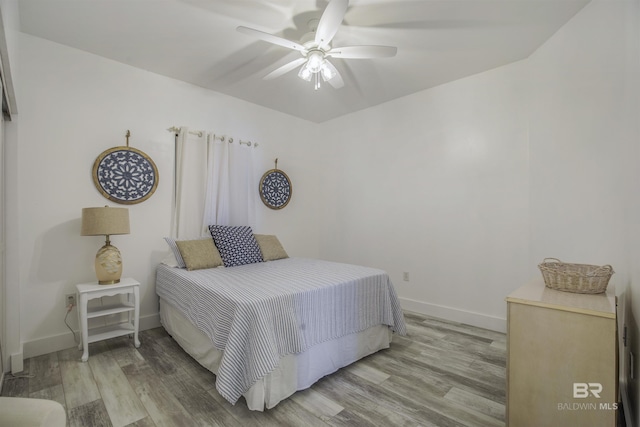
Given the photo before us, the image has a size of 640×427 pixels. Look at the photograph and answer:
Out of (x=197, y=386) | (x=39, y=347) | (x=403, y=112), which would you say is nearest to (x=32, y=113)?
(x=39, y=347)

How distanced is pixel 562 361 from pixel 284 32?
2743mm

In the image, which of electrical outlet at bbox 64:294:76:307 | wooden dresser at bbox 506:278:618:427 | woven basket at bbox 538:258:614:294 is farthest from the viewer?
electrical outlet at bbox 64:294:76:307

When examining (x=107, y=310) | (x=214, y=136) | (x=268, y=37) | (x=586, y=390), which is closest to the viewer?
(x=586, y=390)

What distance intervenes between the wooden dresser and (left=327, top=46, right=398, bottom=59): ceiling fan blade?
1782mm

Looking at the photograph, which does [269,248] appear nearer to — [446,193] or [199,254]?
[199,254]

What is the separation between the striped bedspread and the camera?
5.65 feet

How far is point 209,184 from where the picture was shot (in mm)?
3342

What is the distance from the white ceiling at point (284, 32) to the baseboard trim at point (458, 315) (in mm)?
2538

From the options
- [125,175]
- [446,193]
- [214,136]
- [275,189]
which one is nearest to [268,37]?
[214,136]

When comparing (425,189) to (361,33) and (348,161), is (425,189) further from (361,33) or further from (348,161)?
(361,33)

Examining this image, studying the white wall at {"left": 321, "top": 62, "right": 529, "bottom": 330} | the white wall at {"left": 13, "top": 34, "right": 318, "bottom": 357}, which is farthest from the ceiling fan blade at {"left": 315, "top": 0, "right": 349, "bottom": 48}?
the white wall at {"left": 13, "top": 34, "right": 318, "bottom": 357}

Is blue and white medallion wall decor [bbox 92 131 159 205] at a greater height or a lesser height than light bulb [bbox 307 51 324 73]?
lesser

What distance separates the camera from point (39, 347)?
2432 mm

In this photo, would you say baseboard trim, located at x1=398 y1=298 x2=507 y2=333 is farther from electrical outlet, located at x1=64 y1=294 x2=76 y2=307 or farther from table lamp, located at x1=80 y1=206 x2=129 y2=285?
electrical outlet, located at x1=64 y1=294 x2=76 y2=307
